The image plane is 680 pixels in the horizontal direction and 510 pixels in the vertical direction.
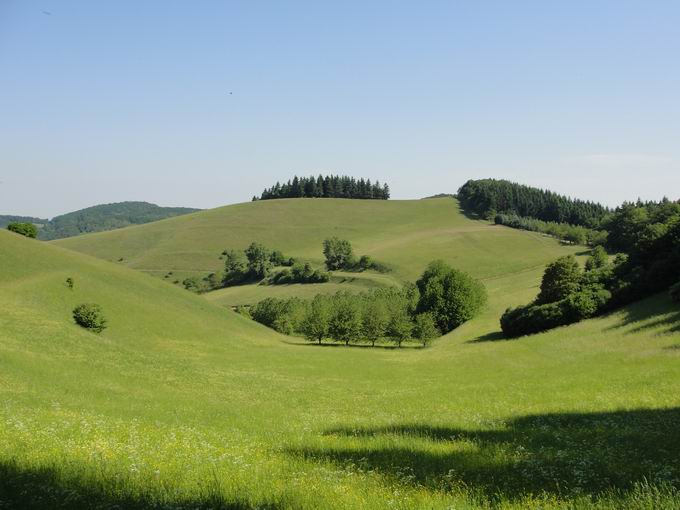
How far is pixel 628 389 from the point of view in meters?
24.7

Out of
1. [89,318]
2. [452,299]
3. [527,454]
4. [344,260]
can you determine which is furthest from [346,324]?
[527,454]

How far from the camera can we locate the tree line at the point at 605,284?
56781 mm

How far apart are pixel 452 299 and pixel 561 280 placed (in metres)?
35.6

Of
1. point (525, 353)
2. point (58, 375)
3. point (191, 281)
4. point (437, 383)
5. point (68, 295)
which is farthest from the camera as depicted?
point (191, 281)

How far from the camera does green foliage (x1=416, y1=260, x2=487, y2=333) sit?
332 ft

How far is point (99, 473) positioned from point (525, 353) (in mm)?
50332

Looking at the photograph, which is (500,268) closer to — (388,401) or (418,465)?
(388,401)

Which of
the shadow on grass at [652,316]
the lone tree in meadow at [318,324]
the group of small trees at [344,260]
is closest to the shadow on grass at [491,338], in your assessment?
the shadow on grass at [652,316]

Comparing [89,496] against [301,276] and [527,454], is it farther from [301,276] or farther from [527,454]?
[301,276]

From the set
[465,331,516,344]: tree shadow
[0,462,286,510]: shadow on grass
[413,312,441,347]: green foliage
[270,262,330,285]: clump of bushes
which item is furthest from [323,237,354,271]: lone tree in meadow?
[0,462,286,510]: shadow on grass

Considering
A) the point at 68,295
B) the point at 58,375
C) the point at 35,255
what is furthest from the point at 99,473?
the point at 35,255

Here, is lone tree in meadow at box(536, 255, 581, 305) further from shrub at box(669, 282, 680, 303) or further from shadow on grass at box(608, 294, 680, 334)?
shrub at box(669, 282, 680, 303)

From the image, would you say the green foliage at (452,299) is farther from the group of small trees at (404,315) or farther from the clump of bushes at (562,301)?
the clump of bushes at (562,301)

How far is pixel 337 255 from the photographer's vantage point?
175m
